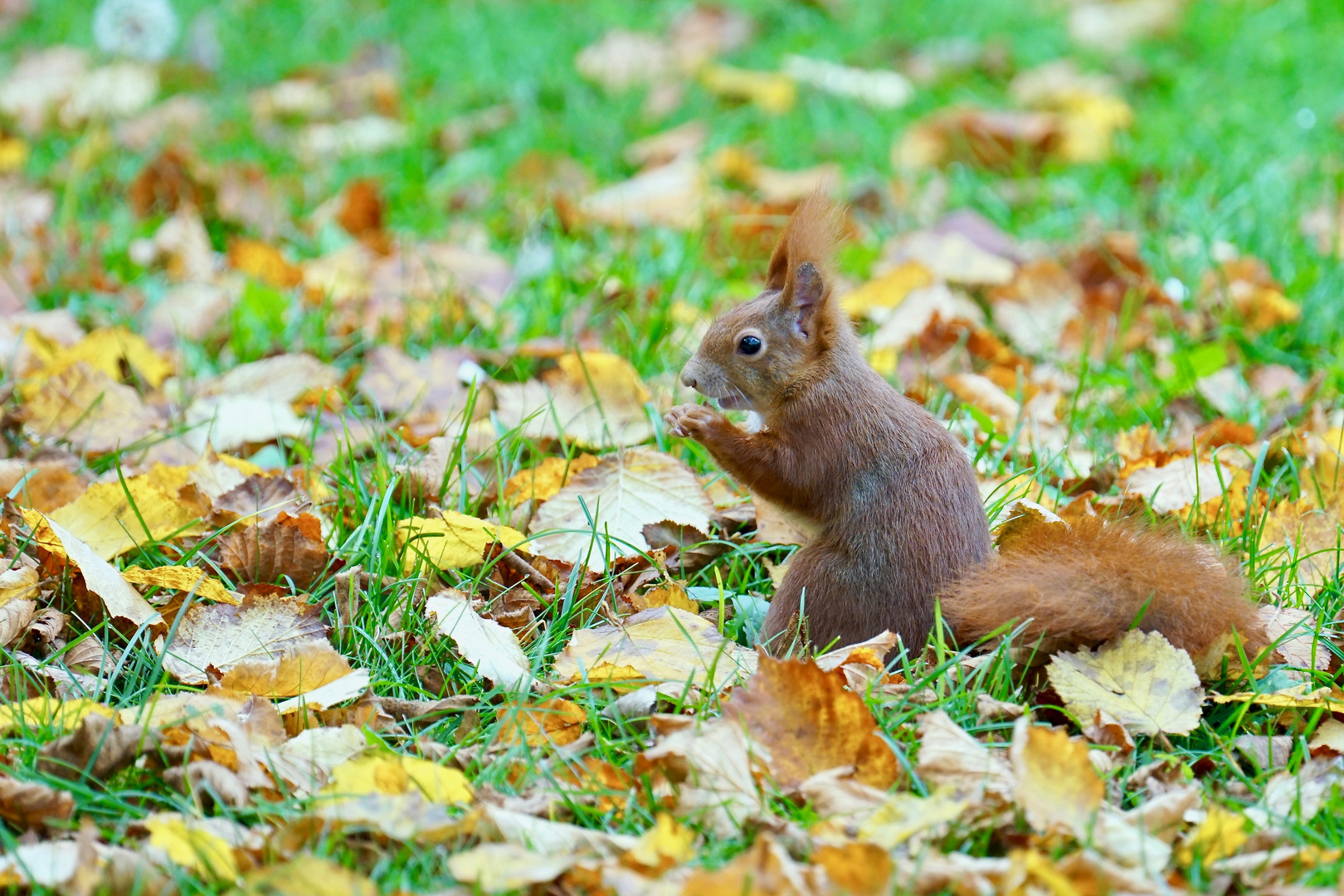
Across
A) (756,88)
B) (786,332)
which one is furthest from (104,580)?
(756,88)

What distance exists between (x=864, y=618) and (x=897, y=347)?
4.12ft

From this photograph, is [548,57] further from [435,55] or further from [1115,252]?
[1115,252]

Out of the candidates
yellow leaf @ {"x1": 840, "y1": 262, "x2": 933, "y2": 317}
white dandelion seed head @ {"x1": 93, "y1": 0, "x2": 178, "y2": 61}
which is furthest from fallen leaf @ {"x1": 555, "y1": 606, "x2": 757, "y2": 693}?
white dandelion seed head @ {"x1": 93, "y1": 0, "x2": 178, "y2": 61}

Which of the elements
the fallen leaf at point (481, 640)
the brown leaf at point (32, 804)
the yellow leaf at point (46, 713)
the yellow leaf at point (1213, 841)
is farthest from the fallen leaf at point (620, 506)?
the yellow leaf at point (1213, 841)

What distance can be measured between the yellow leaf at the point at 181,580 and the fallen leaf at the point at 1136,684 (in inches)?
45.5

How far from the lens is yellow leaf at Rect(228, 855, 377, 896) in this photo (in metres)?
1.32

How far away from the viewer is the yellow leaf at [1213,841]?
141cm

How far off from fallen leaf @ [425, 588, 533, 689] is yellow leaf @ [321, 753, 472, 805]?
236mm

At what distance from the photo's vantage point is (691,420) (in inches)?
75.4

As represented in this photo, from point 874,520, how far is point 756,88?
3.12 m

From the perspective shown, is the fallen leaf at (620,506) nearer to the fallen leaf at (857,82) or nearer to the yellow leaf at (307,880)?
the yellow leaf at (307,880)

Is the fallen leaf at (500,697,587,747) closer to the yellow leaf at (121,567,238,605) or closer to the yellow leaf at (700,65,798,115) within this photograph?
the yellow leaf at (121,567,238,605)

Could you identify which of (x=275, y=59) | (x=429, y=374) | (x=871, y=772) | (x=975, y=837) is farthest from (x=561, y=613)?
(x=275, y=59)

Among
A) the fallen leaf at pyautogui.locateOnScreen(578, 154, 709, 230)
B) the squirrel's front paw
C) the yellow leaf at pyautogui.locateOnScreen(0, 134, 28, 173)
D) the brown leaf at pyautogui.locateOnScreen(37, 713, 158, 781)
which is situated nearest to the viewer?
the brown leaf at pyautogui.locateOnScreen(37, 713, 158, 781)
